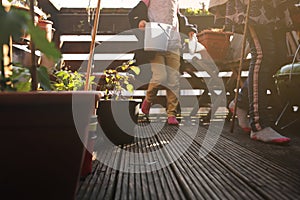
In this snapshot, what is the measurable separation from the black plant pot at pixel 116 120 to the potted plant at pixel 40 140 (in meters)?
1.05

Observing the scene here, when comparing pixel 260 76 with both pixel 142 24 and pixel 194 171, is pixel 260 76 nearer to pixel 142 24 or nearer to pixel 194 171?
pixel 194 171

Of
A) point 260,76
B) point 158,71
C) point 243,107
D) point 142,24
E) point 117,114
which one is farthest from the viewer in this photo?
point 158,71

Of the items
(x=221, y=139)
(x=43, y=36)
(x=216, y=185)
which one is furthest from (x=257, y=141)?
(x=43, y=36)

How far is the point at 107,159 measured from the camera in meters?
1.47

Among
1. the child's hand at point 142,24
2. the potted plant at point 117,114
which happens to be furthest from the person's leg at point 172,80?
the potted plant at point 117,114

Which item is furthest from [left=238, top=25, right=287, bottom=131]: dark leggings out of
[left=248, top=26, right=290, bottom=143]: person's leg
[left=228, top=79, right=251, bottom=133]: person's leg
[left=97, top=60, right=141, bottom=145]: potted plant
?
[left=97, top=60, right=141, bottom=145]: potted plant

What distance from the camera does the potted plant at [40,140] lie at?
67cm

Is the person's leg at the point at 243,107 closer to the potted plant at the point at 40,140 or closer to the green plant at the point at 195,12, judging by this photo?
the potted plant at the point at 40,140

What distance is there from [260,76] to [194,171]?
3.02ft

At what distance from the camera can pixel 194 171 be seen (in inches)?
49.6

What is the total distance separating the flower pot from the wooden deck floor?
263mm

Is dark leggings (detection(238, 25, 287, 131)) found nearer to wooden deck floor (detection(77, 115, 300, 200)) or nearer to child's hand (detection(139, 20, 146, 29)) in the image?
wooden deck floor (detection(77, 115, 300, 200))

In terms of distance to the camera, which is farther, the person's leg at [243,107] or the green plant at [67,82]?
the person's leg at [243,107]

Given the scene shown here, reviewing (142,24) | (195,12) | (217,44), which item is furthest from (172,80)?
(195,12)
